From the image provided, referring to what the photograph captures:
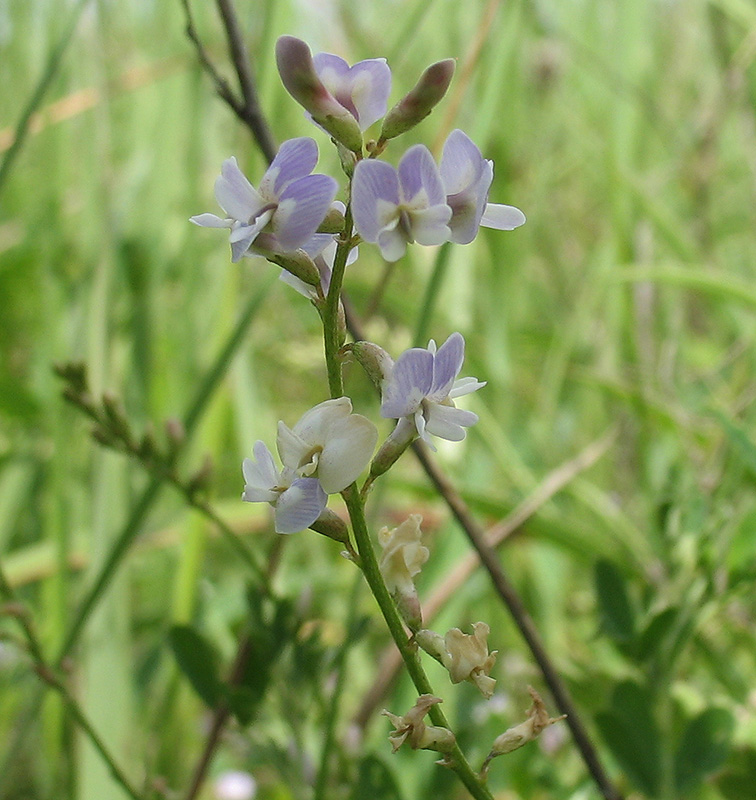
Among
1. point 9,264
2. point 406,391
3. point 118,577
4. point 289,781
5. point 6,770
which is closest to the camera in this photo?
point 406,391

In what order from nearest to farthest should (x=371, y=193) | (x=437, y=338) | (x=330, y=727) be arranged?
(x=371, y=193)
(x=330, y=727)
(x=437, y=338)

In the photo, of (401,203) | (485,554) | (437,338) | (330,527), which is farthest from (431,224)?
(437,338)

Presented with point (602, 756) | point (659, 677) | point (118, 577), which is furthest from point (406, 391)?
point (118, 577)

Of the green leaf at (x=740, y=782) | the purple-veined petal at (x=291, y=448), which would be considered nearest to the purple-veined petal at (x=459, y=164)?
the purple-veined petal at (x=291, y=448)

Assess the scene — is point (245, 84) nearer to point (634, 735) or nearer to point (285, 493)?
point (285, 493)

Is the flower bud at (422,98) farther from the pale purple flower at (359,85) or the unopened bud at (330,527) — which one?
the unopened bud at (330,527)

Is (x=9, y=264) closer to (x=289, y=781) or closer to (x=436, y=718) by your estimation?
(x=289, y=781)
